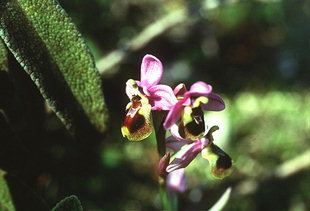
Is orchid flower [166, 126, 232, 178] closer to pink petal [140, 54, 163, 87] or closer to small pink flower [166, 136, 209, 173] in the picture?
small pink flower [166, 136, 209, 173]

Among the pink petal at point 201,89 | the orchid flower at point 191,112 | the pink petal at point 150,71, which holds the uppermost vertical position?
the pink petal at point 150,71

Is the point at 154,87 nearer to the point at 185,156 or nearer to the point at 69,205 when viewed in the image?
the point at 185,156

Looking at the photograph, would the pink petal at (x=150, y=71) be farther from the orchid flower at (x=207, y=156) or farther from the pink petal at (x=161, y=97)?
the orchid flower at (x=207, y=156)

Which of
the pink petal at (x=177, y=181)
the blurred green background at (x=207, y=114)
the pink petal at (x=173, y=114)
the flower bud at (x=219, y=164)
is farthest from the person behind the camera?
the blurred green background at (x=207, y=114)

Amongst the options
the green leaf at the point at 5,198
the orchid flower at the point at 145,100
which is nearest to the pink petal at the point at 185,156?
the orchid flower at the point at 145,100

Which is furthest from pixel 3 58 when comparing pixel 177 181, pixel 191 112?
pixel 177 181
